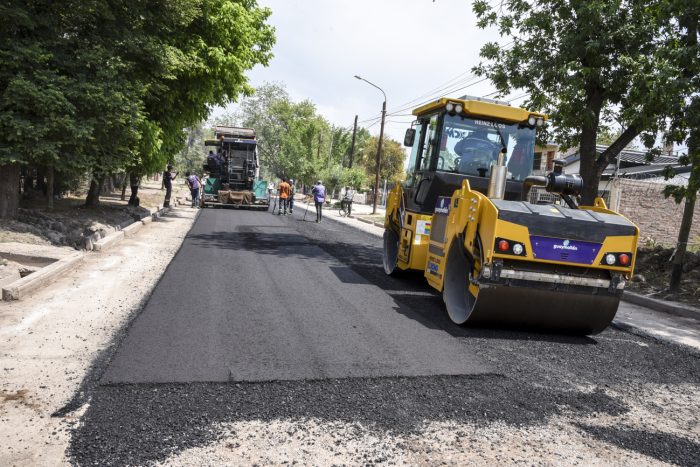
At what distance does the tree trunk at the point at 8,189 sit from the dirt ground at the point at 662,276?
12.9m

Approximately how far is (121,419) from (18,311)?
3.21 meters

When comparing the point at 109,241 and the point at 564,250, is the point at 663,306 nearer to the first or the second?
the point at 564,250

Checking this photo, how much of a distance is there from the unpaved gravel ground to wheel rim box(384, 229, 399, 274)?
3953mm

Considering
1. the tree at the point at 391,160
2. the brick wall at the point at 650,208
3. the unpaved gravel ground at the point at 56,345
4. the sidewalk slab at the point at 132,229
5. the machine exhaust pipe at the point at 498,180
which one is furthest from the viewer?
the tree at the point at 391,160

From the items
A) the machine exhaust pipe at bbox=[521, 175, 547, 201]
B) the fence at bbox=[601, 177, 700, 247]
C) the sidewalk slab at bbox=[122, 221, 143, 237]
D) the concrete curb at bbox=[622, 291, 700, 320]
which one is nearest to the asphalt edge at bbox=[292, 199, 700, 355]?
the concrete curb at bbox=[622, 291, 700, 320]

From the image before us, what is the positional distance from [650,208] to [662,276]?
12.0 metres

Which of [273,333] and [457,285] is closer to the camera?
[273,333]

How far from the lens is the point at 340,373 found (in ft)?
15.1

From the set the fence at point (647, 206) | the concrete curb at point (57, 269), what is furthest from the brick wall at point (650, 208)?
the concrete curb at point (57, 269)

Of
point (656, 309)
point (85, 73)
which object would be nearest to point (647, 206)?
point (656, 309)

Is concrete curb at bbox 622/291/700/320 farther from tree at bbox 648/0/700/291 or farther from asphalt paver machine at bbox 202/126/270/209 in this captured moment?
asphalt paver machine at bbox 202/126/270/209

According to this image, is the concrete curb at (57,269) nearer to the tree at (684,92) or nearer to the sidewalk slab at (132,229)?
the sidewalk slab at (132,229)

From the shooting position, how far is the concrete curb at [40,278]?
631cm

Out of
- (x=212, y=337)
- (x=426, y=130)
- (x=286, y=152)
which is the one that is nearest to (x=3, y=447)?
(x=212, y=337)
